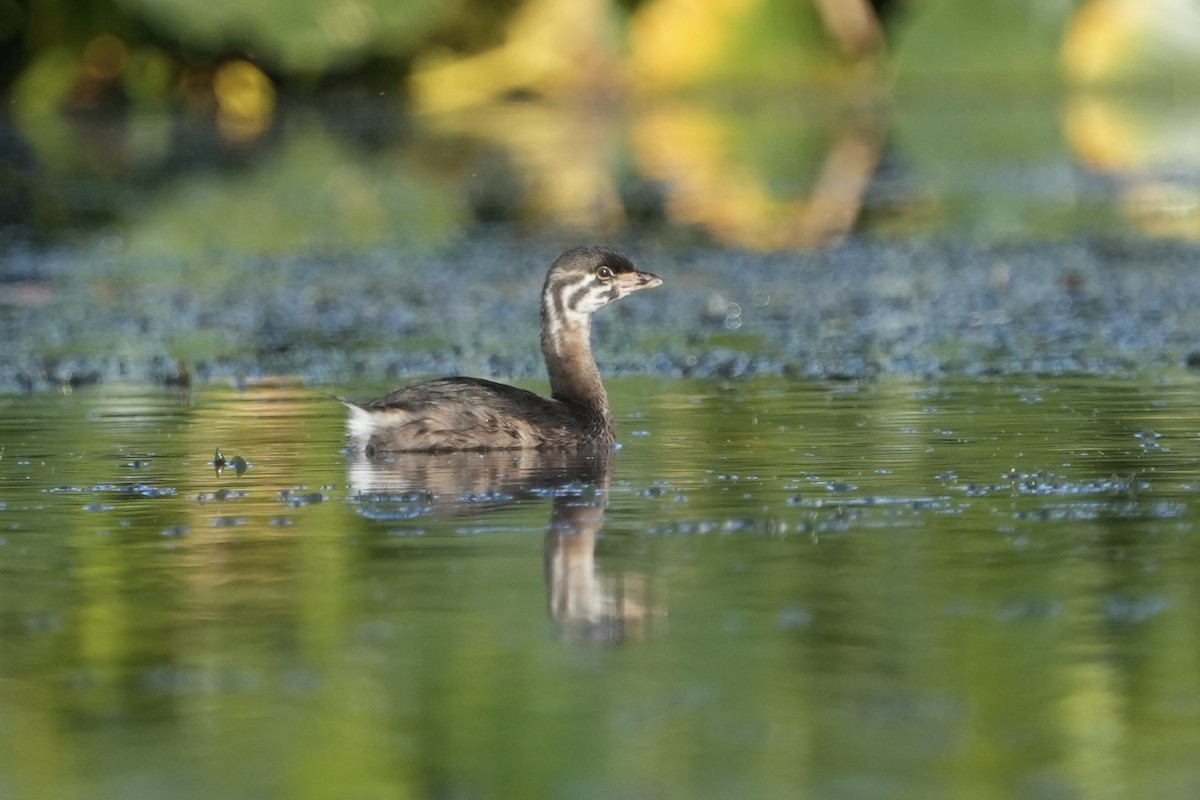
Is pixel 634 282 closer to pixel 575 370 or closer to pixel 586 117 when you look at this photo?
pixel 575 370

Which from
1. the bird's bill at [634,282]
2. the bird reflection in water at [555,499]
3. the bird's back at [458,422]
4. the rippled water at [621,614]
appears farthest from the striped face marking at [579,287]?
the bird reflection in water at [555,499]

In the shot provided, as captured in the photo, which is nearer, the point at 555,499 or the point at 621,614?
the point at 621,614

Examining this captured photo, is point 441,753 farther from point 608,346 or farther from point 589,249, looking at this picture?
point 608,346

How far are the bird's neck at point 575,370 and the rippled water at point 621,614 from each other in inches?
6.0

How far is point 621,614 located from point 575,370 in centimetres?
369

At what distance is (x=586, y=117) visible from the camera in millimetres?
29688

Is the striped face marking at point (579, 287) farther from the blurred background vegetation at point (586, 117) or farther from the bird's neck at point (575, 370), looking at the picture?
the blurred background vegetation at point (586, 117)

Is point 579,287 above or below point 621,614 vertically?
above

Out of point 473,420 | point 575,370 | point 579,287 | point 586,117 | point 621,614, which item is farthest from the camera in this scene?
point 586,117

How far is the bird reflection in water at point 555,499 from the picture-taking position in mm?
5816

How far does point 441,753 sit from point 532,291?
971cm

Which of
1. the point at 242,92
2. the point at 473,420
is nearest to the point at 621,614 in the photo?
the point at 473,420

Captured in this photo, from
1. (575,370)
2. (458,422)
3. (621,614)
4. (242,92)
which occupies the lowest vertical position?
(621,614)

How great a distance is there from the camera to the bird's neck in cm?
902
